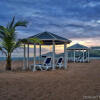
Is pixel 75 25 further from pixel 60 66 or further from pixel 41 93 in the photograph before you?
pixel 41 93

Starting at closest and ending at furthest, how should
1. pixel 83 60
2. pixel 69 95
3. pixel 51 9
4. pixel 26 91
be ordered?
pixel 69 95 < pixel 26 91 < pixel 51 9 < pixel 83 60

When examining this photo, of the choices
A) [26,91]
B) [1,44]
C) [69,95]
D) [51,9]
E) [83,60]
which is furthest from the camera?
[83,60]

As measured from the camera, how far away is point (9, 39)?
35.2ft

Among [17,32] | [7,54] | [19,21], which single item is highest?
[19,21]

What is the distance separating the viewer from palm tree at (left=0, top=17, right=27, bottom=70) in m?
10.7

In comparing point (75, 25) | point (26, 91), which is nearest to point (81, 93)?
point (26, 91)

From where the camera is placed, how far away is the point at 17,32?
10.9 m

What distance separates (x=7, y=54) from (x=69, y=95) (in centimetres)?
748

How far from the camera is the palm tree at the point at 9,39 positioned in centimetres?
1066

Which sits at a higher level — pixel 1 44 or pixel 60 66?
pixel 1 44

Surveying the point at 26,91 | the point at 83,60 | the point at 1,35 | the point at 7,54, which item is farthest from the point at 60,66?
the point at 83,60

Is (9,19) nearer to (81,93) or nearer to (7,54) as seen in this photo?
(7,54)

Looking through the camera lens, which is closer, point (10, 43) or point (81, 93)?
point (81, 93)

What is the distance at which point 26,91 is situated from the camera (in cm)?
489
